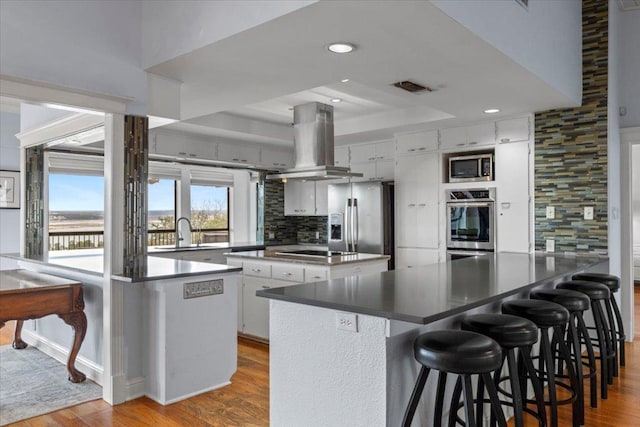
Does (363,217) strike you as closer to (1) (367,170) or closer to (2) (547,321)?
(1) (367,170)

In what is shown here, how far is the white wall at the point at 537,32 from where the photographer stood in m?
2.53

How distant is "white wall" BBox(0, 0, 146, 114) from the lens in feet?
8.81

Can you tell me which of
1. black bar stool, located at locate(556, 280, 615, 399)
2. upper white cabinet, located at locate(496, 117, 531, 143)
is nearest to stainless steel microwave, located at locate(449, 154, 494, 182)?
upper white cabinet, located at locate(496, 117, 531, 143)

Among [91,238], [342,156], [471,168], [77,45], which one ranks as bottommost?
[91,238]

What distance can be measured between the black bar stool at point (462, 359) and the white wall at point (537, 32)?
1.54 m

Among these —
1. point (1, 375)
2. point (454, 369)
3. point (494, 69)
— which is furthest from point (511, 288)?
point (1, 375)

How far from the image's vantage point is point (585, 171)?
13.9 ft

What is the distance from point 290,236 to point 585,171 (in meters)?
4.42

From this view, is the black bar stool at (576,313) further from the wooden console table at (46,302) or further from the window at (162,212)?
the window at (162,212)

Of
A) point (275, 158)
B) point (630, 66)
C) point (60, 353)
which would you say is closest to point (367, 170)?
point (275, 158)

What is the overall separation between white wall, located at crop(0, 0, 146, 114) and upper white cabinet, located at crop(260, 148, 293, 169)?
3.36 meters

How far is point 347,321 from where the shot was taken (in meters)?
1.91

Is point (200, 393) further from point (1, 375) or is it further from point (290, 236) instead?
point (290, 236)

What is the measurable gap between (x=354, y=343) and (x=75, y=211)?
4891 millimetres
